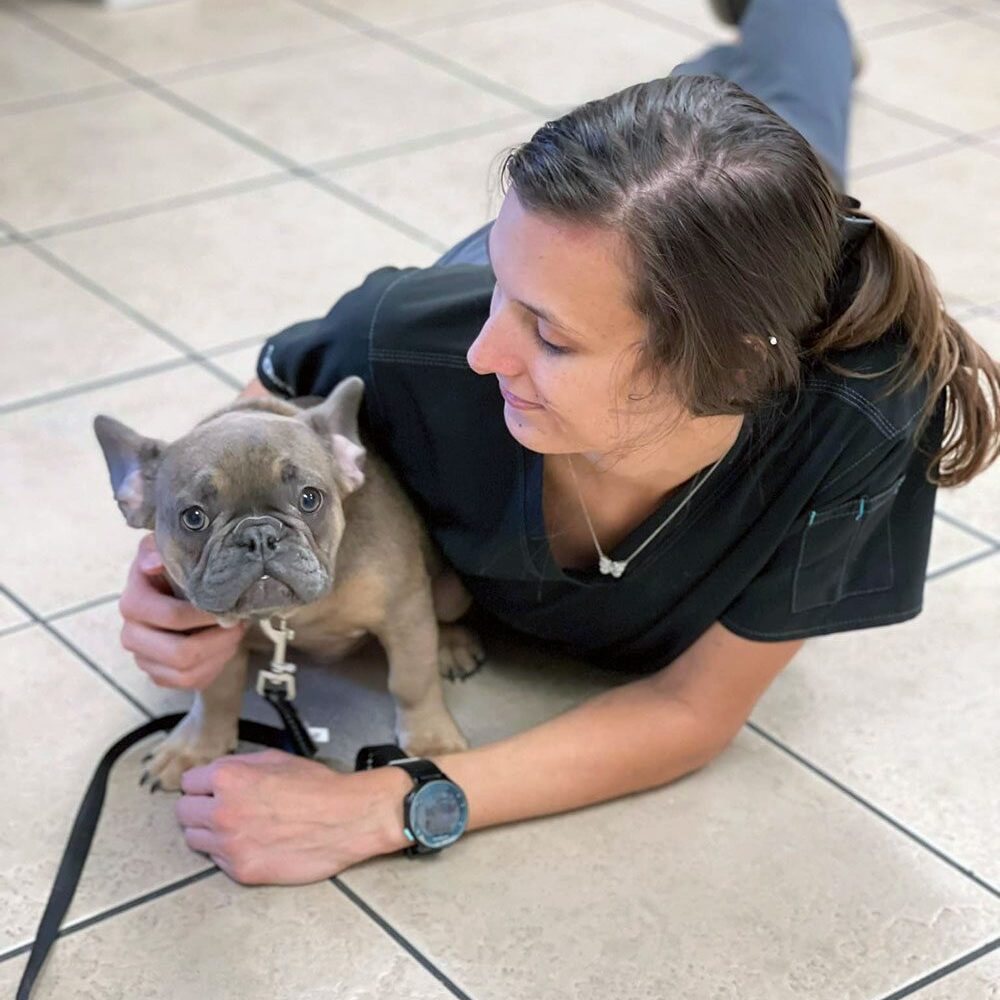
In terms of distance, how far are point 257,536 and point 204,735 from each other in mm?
326

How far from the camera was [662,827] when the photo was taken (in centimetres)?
158

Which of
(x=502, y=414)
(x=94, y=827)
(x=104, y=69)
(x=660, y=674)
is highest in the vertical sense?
(x=502, y=414)

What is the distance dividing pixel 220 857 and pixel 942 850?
0.66 meters

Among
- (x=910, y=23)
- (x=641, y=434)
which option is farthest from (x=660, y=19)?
(x=641, y=434)

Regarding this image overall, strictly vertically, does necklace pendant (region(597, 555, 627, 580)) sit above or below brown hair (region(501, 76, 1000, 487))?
below

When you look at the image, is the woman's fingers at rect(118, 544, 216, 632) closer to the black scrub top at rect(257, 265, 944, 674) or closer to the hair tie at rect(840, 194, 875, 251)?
the black scrub top at rect(257, 265, 944, 674)

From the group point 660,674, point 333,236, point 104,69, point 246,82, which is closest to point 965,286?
point 333,236

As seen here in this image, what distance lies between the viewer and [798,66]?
7.83 ft

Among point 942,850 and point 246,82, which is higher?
point 942,850

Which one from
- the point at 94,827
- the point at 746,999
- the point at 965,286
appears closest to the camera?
the point at 746,999

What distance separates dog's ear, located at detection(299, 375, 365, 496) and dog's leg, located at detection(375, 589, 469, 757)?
5.6 inches

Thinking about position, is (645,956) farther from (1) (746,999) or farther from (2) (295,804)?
(2) (295,804)

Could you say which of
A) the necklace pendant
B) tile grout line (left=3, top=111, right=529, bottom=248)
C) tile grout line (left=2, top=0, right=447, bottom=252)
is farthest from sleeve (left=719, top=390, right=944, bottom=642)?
tile grout line (left=3, top=111, right=529, bottom=248)

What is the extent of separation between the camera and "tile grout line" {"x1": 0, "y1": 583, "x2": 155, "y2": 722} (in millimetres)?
1715
